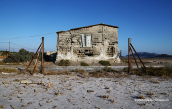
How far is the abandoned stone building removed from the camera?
1416 centimetres

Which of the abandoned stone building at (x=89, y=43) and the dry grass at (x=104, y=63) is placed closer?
the dry grass at (x=104, y=63)

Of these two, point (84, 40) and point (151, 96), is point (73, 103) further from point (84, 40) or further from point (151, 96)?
point (84, 40)

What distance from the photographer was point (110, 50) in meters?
14.2

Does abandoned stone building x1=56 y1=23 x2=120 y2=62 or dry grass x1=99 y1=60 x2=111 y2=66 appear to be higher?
abandoned stone building x1=56 y1=23 x2=120 y2=62

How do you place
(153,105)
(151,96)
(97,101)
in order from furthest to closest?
(151,96)
(97,101)
(153,105)

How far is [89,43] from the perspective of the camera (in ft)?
46.8

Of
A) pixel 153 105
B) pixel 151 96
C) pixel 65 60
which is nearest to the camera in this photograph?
pixel 153 105

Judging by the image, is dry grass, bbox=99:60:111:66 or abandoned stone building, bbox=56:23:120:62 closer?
dry grass, bbox=99:60:111:66

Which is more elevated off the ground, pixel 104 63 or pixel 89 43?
pixel 89 43

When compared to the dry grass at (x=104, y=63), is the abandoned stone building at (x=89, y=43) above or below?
above

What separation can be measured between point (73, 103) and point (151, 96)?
2.64 m

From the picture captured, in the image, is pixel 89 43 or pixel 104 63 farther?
pixel 89 43

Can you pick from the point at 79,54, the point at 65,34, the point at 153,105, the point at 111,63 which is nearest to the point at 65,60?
the point at 79,54

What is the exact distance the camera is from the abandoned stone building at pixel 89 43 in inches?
558
